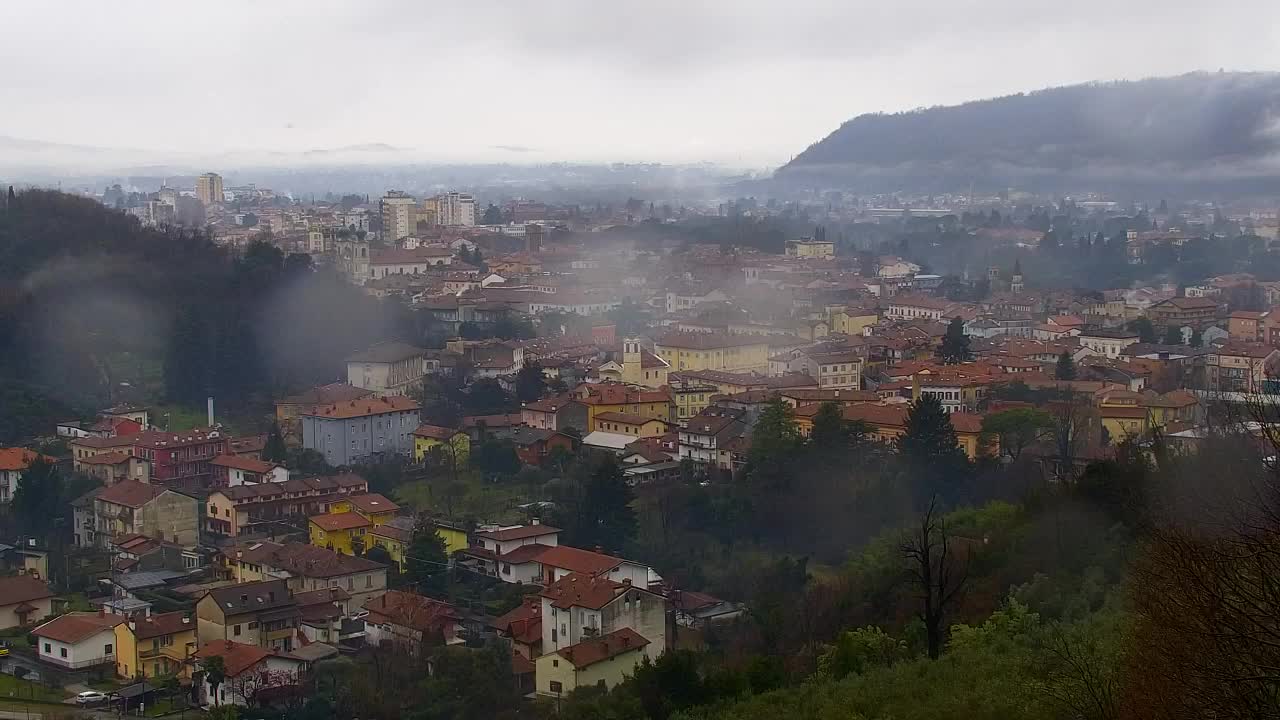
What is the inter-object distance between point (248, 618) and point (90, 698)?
3.25 feet

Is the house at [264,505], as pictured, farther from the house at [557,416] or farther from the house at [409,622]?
the house at [557,416]

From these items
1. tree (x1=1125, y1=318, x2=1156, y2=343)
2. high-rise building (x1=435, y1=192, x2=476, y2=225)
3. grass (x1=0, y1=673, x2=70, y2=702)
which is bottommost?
grass (x1=0, y1=673, x2=70, y2=702)

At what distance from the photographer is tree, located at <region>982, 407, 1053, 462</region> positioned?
11.3 metres

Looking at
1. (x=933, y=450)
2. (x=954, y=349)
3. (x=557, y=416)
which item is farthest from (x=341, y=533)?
(x=954, y=349)

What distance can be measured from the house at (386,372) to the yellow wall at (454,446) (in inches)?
95.0

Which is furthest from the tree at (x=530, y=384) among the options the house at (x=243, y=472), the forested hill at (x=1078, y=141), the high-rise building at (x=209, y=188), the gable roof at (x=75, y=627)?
the forested hill at (x=1078, y=141)

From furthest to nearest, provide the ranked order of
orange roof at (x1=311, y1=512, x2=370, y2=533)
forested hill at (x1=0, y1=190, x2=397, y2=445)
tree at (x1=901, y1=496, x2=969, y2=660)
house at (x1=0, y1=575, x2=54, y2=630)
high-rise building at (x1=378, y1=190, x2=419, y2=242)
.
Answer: high-rise building at (x1=378, y1=190, x2=419, y2=242), forested hill at (x1=0, y1=190, x2=397, y2=445), orange roof at (x1=311, y1=512, x2=370, y2=533), house at (x1=0, y1=575, x2=54, y2=630), tree at (x1=901, y1=496, x2=969, y2=660)

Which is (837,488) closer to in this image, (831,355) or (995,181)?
(831,355)

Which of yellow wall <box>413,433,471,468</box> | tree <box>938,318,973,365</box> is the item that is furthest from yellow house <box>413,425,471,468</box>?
tree <box>938,318,973,365</box>

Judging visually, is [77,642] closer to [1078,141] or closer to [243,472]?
[243,472]

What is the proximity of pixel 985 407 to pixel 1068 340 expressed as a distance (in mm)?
4796

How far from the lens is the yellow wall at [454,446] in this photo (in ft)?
39.8

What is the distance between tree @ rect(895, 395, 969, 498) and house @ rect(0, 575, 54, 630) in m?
5.56

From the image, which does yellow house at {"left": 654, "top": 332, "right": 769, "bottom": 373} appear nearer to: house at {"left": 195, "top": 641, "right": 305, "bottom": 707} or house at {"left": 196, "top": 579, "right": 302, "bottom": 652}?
house at {"left": 196, "top": 579, "right": 302, "bottom": 652}
